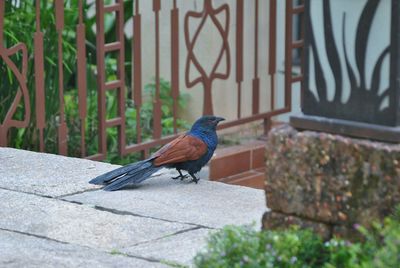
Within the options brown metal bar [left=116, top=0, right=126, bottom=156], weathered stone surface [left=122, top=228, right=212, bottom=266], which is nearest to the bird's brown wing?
weathered stone surface [left=122, top=228, right=212, bottom=266]

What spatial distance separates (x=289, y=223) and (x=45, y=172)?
7.45ft

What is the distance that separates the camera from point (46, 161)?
6113 mm

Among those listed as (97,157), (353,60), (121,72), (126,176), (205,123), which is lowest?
(97,157)

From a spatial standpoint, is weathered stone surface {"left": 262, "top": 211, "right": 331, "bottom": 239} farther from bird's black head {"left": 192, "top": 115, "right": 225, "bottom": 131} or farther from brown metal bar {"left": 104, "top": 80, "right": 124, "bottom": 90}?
brown metal bar {"left": 104, "top": 80, "right": 124, "bottom": 90}

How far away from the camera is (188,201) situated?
528cm

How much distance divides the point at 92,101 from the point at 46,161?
112cm

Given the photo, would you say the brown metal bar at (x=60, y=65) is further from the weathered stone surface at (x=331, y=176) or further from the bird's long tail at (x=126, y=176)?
the weathered stone surface at (x=331, y=176)

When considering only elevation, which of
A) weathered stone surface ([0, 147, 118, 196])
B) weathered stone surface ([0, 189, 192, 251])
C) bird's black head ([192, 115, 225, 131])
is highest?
bird's black head ([192, 115, 225, 131])

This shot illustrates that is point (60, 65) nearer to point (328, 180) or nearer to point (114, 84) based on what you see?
point (114, 84)

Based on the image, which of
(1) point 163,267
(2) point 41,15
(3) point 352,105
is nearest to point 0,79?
(2) point 41,15

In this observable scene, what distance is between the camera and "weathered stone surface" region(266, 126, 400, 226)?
3646mm

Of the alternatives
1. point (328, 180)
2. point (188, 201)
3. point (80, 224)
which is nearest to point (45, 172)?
point (188, 201)

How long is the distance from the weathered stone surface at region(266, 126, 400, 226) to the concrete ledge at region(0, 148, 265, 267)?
400 millimetres

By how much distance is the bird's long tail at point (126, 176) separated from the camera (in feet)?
18.0
